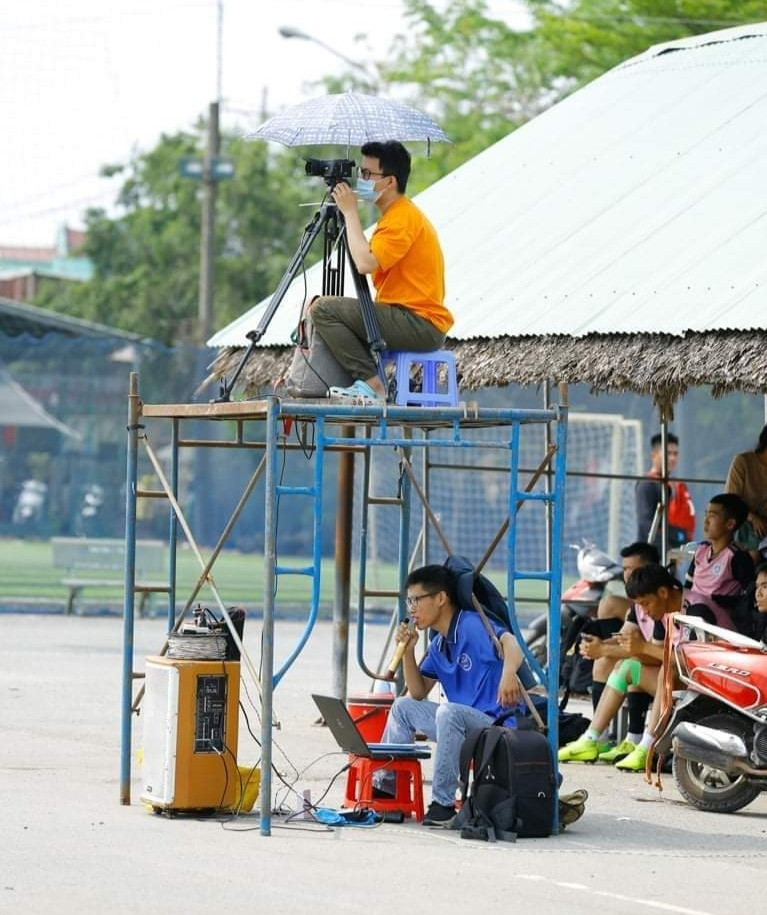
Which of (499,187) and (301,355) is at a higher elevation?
(499,187)

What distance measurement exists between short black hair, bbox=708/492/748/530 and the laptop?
3195 millimetres

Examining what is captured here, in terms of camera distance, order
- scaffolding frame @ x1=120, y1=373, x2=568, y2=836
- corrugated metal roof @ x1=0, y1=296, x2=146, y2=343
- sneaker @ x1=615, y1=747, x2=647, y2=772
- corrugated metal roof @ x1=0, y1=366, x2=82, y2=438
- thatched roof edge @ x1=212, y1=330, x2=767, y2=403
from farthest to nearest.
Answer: corrugated metal roof @ x1=0, y1=296, x2=146, y2=343 < corrugated metal roof @ x1=0, y1=366, x2=82, y2=438 < sneaker @ x1=615, y1=747, x2=647, y2=772 < thatched roof edge @ x1=212, y1=330, x2=767, y2=403 < scaffolding frame @ x1=120, y1=373, x2=568, y2=836

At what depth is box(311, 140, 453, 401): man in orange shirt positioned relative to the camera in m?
10.1

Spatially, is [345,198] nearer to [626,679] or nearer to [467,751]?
[467,751]

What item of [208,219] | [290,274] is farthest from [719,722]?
[208,219]

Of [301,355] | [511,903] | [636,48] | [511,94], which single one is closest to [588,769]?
[301,355]

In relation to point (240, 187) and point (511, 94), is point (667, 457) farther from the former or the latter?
point (240, 187)

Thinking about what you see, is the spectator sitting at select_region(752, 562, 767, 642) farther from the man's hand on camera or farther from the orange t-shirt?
the man's hand on camera

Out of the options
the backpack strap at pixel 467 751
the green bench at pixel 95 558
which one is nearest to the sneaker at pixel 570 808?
the backpack strap at pixel 467 751

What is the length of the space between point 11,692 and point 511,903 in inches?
331

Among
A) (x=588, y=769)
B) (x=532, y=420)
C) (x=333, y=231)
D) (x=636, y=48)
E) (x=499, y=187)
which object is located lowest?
(x=588, y=769)

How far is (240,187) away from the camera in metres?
55.1

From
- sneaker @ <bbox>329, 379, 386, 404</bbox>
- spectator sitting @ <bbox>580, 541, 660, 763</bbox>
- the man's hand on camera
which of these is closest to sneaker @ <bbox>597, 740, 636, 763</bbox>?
spectator sitting @ <bbox>580, 541, 660, 763</bbox>

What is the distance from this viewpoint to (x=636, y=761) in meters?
12.6
